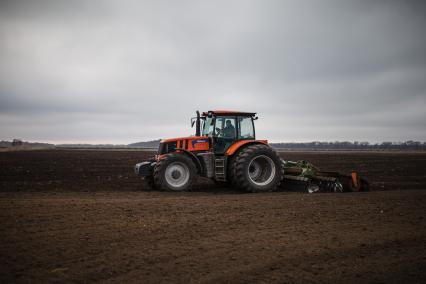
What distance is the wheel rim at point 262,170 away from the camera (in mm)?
12195

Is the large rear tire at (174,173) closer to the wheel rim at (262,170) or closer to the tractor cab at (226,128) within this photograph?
the tractor cab at (226,128)

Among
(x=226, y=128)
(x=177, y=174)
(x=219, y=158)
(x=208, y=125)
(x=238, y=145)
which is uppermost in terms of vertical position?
(x=208, y=125)

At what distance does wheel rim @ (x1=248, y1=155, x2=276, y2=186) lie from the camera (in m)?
12.2

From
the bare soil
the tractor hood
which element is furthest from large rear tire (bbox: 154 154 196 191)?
the bare soil

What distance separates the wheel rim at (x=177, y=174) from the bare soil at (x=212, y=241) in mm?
2555

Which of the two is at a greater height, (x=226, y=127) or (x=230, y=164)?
(x=226, y=127)

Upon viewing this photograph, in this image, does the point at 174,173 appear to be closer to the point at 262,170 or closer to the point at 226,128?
the point at 226,128

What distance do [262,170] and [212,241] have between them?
692cm

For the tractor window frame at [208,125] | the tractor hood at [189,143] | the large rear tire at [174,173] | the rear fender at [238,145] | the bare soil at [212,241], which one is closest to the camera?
the bare soil at [212,241]

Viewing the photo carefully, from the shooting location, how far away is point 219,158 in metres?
12.1

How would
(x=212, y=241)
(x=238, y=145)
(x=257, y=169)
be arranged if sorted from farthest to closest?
(x=257, y=169)
(x=238, y=145)
(x=212, y=241)

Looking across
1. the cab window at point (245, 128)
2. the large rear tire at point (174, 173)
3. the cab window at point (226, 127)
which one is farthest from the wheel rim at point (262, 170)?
the large rear tire at point (174, 173)

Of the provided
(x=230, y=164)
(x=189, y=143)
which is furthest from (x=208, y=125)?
(x=230, y=164)

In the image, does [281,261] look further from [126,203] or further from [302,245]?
[126,203]
